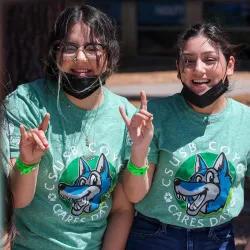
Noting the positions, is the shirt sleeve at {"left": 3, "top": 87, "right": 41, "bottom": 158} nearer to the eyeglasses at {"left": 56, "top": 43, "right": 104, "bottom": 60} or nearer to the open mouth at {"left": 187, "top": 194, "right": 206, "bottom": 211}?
the eyeglasses at {"left": 56, "top": 43, "right": 104, "bottom": 60}

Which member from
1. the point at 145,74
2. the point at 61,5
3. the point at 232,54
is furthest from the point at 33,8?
the point at 145,74

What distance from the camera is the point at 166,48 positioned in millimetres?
20984

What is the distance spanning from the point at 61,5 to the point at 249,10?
1496 cm

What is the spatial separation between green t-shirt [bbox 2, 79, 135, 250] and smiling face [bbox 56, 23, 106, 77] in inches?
5.2

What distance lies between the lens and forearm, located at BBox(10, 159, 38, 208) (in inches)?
102

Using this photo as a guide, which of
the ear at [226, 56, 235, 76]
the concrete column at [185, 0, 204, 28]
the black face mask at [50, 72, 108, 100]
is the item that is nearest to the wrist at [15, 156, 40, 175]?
the black face mask at [50, 72, 108, 100]

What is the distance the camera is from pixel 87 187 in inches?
109

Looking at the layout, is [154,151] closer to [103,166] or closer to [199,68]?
[103,166]

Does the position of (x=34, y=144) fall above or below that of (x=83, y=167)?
above

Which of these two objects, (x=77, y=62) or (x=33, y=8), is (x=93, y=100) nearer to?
(x=77, y=62)

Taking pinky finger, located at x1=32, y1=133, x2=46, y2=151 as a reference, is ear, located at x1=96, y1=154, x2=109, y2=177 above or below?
below

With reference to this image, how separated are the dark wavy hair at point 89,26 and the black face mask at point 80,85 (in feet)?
0.22

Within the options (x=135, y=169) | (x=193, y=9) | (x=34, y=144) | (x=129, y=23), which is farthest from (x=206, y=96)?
(x=129, y=23)

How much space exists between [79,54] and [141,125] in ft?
1.30
